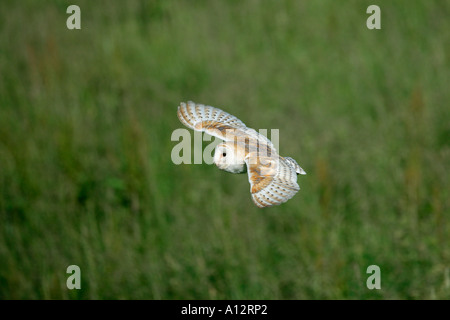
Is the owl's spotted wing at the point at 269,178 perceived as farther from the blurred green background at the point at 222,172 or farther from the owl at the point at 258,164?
the blurred green background at the point at 222,172

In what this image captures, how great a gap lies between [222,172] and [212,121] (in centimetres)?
255

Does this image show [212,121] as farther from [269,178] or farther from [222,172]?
[222,172]

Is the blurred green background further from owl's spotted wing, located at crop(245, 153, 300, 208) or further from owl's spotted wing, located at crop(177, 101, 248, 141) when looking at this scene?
owl's spotted wing, located at crop(245, 153, 300, 208)

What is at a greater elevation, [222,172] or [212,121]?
[212,121]

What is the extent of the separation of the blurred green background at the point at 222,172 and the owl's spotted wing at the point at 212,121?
176 centimetres

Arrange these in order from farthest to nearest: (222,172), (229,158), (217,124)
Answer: (222,172) → (217,124) → (229,158)

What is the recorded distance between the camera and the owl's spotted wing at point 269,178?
2.58 feet

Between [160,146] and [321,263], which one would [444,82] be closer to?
[321,263]

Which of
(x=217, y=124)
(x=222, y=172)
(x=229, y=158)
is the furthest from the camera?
(x=222, y=172)

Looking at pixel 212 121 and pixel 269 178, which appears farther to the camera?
pixel 212 121

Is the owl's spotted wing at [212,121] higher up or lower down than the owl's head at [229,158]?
higher up

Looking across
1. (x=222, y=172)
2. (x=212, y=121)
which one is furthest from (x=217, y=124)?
(x=222, y=172)

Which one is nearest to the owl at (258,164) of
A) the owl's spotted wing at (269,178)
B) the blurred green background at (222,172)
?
the owl's spotted wing at (269,178)

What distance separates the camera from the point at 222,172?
11.7ft
